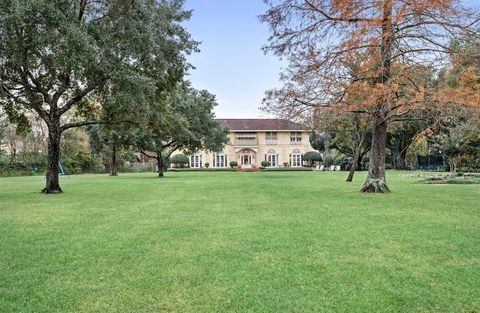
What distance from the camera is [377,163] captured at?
16375 mm

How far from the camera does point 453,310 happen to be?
390 cm

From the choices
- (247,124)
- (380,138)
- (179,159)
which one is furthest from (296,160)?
(380,138)

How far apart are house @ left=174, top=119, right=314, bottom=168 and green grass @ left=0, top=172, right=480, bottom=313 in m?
54.0

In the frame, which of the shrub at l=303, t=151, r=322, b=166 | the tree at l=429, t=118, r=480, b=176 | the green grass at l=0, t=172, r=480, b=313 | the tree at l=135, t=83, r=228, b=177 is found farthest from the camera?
the shrub at l=303, t=151, r=322, b=166

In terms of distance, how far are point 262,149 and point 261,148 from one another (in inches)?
8.4

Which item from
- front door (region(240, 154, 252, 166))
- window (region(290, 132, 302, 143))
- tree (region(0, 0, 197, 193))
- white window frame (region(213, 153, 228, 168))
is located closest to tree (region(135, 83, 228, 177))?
tree (region(0, 0, 197, 193))

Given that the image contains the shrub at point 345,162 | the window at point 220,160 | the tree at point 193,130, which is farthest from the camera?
the window at point 220,160

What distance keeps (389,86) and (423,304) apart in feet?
35.2

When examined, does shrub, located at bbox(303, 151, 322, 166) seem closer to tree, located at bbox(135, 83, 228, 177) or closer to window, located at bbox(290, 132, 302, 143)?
window, located at bbox(290, 132, 302, 143)

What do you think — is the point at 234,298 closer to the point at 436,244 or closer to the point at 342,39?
the point at 436,244

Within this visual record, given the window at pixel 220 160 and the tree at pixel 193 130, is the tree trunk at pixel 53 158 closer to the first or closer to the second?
the tree at pixel 193 130

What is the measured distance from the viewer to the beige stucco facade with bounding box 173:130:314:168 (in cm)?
6438

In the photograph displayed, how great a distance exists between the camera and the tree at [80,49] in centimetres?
1389

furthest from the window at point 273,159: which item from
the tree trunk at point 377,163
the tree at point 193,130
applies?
the tree trunk at point 377,163
